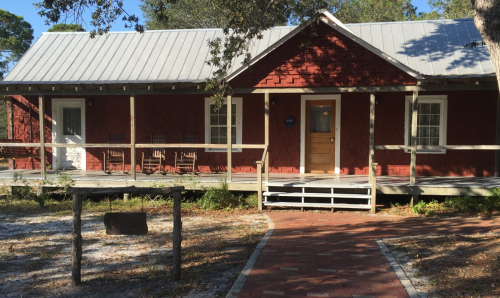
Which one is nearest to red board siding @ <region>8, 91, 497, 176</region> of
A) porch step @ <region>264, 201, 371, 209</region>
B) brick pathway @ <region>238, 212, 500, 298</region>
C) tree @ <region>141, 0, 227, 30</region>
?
porch step @ <region>264, 201, 371, 209</region>

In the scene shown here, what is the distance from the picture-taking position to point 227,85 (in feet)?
34.1

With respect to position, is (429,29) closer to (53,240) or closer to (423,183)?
(423,183)

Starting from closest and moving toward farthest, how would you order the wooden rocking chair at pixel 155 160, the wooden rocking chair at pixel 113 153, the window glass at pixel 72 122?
1. the wooden rocking chair at pixel 155 160
2. the wooden rocking chair at pixel 113 153
3. the window glass at pixel 72 122

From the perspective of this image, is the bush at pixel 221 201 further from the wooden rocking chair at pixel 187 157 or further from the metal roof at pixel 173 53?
the metal roof at pixel 173 53

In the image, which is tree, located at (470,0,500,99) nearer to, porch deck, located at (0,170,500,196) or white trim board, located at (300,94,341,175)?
porch deck, located at (0,170,500,196)

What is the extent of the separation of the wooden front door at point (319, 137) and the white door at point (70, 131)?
6.91m

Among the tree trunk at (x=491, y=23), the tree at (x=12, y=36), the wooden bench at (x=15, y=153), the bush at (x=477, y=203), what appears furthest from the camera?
the tree at (x=12, y=36)

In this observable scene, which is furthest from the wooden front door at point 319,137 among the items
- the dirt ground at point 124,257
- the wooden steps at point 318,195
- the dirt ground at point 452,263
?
the dirt ground at point 452,263

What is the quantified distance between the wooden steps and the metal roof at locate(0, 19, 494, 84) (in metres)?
3.40

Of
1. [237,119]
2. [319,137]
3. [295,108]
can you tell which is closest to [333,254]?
[319,137]

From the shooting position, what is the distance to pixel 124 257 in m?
6.38

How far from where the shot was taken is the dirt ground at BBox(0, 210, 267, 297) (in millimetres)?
5059

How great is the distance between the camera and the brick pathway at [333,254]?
496cm

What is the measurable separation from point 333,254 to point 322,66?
542 centimetres
